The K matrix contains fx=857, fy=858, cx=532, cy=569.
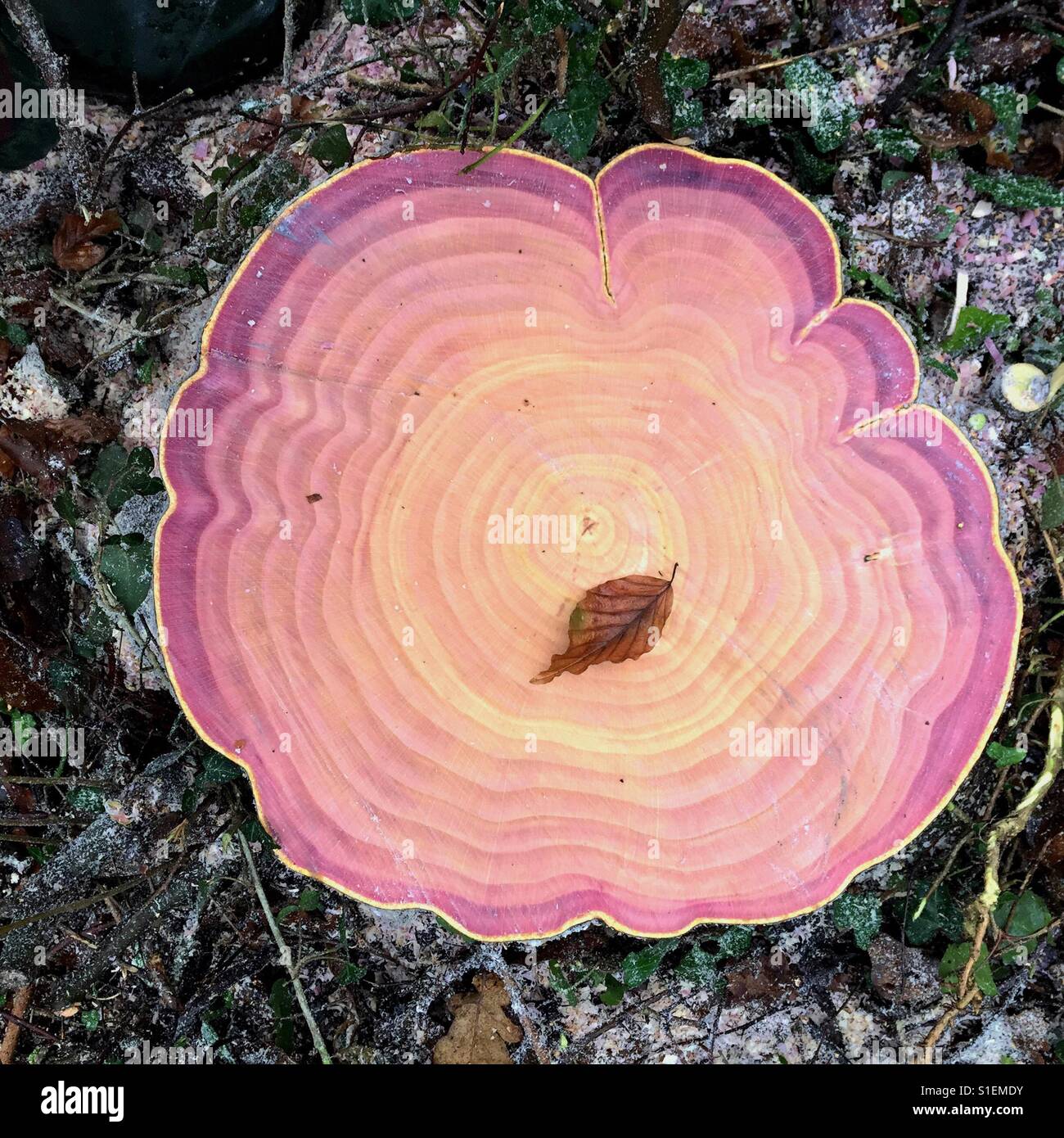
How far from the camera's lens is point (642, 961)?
109 inches

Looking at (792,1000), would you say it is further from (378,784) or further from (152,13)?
(152,13)

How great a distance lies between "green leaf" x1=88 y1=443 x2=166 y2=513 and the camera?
2754 millimetres

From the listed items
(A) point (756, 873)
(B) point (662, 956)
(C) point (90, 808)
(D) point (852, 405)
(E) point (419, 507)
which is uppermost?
(D) point (852, 405)

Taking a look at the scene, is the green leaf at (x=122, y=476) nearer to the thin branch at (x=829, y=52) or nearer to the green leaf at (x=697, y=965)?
the thin branch at (x=829, y=52)

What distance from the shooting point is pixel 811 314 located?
2.25 meters

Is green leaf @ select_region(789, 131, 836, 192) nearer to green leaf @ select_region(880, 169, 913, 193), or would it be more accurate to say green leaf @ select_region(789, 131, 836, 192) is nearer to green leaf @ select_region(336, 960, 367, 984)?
green leaf @ select_region(880, 169, 913, 193)

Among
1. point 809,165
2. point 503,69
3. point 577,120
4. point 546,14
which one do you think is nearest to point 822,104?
point 809,165

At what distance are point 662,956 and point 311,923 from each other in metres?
1.21

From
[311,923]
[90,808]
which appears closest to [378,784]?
[311,923]

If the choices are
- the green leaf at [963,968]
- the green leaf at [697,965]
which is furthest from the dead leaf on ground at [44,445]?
the green leaf at [963,968]

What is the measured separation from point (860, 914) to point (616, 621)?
57.6 inches

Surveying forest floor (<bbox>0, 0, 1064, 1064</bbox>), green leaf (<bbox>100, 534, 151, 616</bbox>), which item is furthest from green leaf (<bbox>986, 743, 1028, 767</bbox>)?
green leaf (<bbox>100, 534, 151, 616</bbox>)

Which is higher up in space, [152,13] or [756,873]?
[152,13]

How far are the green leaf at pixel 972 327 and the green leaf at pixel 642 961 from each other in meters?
2.14
